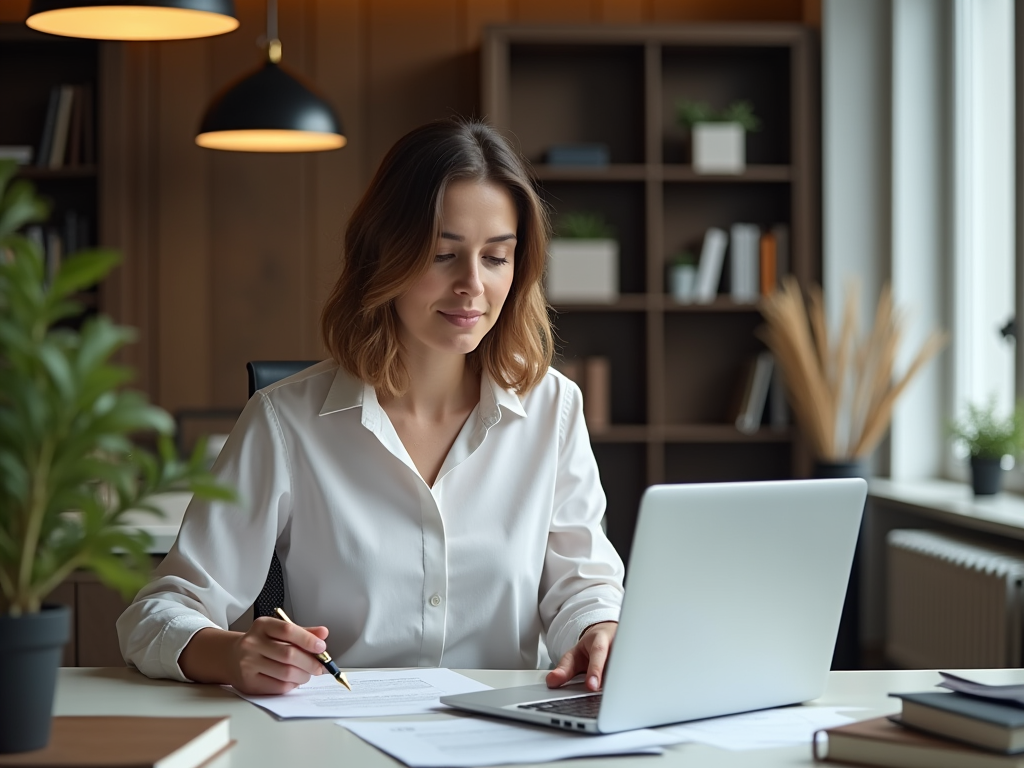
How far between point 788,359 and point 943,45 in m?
1.27

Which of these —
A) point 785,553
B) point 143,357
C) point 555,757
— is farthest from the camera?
point 143,357

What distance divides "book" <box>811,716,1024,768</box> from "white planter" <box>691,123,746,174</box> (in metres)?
3.38

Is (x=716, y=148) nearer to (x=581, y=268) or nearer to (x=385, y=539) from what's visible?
(x=581, y=268)

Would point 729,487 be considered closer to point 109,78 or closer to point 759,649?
point 759,649

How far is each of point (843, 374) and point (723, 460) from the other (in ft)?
2.78

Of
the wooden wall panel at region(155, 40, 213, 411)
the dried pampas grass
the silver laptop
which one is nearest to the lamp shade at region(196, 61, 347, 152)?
the wooden wall panel at region(155, 40, 213, 411)

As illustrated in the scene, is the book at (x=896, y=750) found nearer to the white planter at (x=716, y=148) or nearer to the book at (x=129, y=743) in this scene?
the book at (x=129, y=743)

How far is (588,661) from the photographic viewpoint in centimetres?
149

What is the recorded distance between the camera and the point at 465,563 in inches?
70.2

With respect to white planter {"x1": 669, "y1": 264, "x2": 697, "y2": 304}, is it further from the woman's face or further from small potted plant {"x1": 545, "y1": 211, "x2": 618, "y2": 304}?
the woman's face

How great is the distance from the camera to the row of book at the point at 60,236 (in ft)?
14.7

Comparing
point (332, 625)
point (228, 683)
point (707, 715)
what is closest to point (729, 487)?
point (707, 715)

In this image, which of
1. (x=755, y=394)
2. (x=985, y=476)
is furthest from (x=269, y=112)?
(x=985, y=476)

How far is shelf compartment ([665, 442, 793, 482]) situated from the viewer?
469 cm
